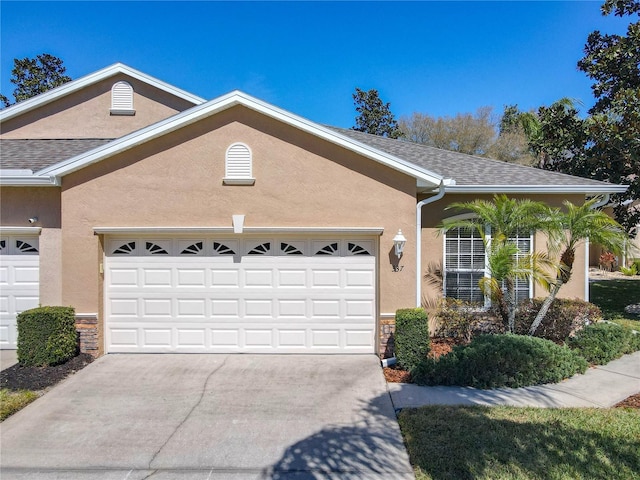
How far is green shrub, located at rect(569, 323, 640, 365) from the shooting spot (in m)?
7.64

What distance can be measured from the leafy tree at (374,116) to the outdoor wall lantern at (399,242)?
91.1 feet

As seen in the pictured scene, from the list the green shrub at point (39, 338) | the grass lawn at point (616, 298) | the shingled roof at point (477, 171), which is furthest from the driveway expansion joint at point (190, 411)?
the grass lawn at point (616, 298)

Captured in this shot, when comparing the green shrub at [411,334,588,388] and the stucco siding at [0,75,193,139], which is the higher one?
the stucco siding at [0,75,193,139]

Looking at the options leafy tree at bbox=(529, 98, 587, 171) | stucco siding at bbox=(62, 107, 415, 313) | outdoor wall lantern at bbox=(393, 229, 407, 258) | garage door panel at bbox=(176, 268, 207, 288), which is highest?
leafy tree at bbox=(529, 98, 587, 171)

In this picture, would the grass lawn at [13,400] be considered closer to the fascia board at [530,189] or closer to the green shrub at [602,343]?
the fascia board at [530,189]

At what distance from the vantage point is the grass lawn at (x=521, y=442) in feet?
13.6

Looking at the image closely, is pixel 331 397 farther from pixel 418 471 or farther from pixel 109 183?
pixel 109 183

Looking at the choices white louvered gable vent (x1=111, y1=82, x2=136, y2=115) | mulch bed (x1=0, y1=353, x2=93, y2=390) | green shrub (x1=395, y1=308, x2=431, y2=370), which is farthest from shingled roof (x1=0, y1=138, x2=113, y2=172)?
green shrub (x1=395, y1=308, x2=431, y2=370)

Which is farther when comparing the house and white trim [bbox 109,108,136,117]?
white trim [bbox 109,108,136,117]

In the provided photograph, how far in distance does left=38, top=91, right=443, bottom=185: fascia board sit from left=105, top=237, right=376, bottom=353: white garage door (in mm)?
1758

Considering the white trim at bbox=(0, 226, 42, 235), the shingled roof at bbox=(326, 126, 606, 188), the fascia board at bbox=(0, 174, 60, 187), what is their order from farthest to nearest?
the shingled roof at bbox=(326, 126, 606, 188) < the white trim at bbox=(0, 226, 42, 235) < the fascia board at bbox=(0, 174, 60, 187)

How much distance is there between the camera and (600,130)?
36.8ft

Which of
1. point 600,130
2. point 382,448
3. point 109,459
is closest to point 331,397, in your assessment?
point 382,448

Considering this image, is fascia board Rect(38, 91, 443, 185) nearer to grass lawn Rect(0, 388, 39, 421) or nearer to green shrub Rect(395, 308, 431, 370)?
green shrub Rect(395, 308, 431, 370)
